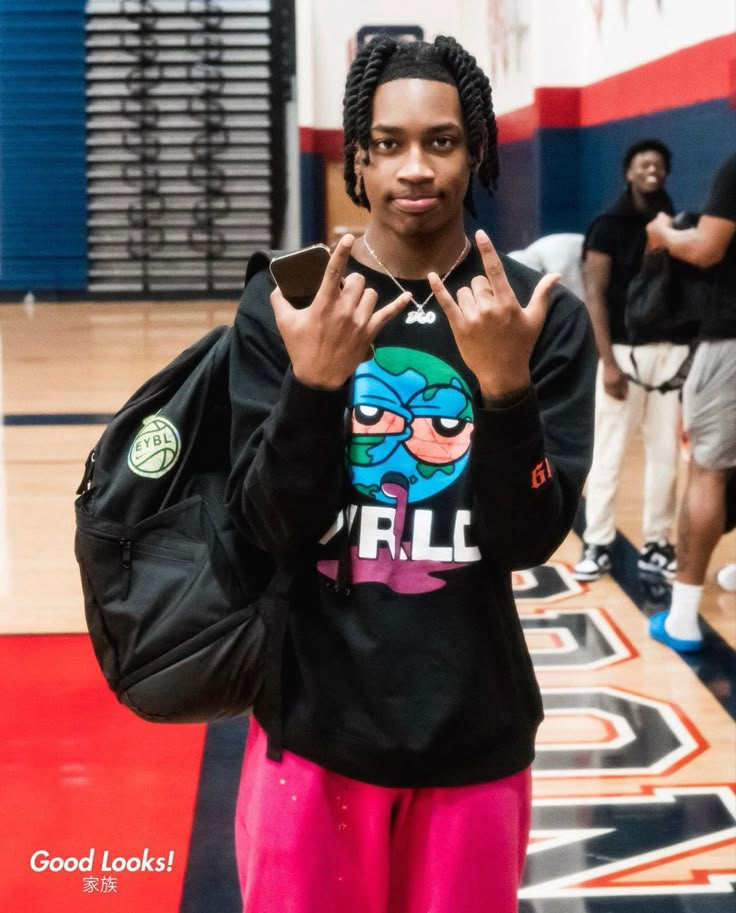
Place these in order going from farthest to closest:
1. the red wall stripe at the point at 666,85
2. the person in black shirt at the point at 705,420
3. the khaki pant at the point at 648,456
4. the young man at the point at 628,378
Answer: the red wall stripe at the point at 666,85
the khaki pant at the point at 648,456
the young man at the point at 628,378
the person in black shirt at the point at 705,420

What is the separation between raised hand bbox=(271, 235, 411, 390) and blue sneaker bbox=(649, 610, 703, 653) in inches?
120

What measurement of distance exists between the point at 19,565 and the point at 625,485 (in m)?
3.08

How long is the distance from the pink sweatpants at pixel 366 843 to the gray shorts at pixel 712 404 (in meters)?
2.64

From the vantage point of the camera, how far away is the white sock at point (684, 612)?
162 inches

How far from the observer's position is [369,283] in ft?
4.86

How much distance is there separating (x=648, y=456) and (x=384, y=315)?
12.6ft

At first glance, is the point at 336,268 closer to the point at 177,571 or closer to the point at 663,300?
the point at 177,571

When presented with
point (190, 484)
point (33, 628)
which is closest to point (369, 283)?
point (190, 484)

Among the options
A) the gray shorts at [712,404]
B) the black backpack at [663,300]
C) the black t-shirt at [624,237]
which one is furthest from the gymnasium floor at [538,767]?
the black t-shirt at [624,237]

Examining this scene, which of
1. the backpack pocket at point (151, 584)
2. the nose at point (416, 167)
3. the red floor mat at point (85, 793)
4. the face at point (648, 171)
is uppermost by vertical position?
the face at point (648, 171)

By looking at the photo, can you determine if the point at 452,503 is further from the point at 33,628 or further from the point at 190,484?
the point at 33,628

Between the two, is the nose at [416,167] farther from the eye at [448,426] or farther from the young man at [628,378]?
the young man at [628,378]

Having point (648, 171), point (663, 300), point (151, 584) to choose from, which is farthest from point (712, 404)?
point (151, 584)

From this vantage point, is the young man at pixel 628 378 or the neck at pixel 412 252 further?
the young man at pixel 628 378
